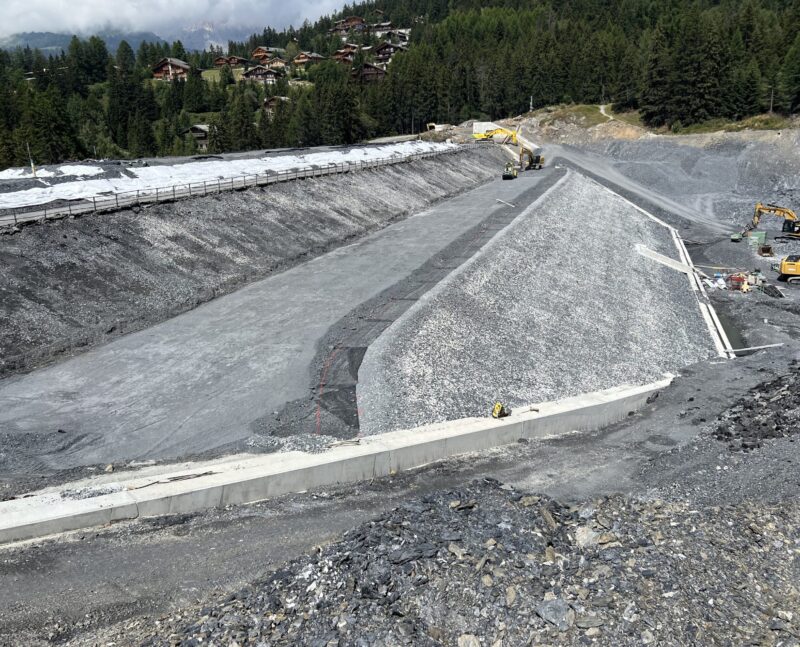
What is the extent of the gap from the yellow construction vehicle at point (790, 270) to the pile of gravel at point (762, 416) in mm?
17045

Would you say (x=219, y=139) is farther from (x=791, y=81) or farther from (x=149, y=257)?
(x=791, y=81)

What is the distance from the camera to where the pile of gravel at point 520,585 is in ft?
33.7

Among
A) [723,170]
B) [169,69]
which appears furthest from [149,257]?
[169,69]

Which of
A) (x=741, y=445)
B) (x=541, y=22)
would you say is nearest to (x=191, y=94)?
(x=541, y=22)

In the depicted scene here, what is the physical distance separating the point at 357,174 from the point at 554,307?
1085 inches

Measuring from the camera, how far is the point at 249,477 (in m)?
14.4

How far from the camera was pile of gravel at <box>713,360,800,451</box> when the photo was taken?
19469 mm

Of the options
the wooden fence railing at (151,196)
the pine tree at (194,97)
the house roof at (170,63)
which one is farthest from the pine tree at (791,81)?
the house roof at (170,63)

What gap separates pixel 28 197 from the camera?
3625cm

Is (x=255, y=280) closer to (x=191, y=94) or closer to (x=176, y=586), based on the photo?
(x=176, y=586)

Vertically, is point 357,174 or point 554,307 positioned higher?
point 357,174

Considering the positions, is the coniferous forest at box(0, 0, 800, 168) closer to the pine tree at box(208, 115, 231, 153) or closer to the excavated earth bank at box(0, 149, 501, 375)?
the pine tree at box(208, 115, 231, 153)

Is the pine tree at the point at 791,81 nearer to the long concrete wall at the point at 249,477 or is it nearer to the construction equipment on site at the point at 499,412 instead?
the long concrete wall at the point at 249,477

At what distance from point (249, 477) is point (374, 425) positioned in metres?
4.69
